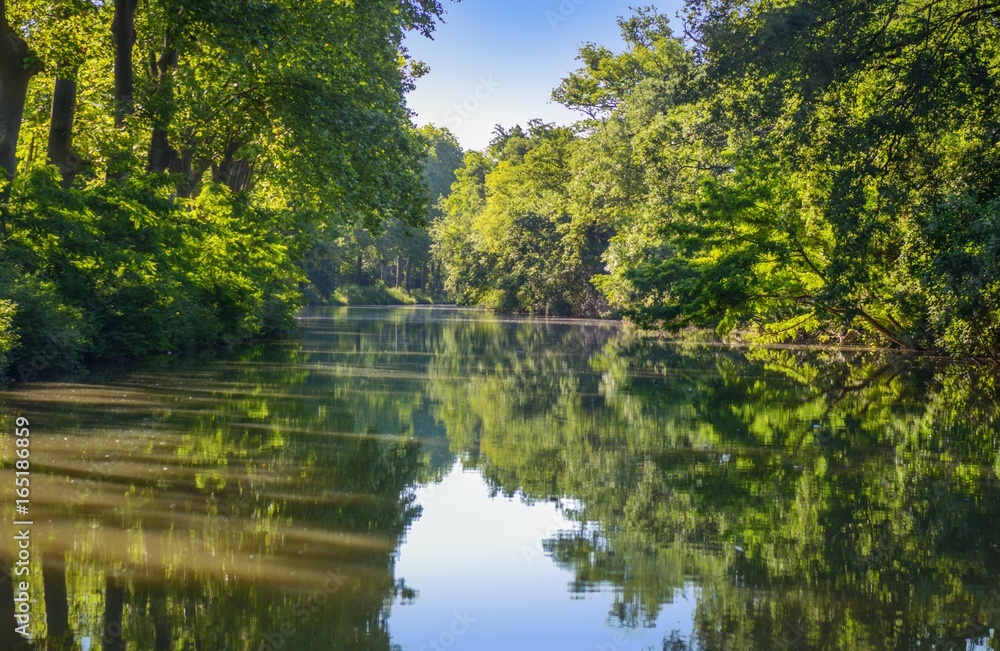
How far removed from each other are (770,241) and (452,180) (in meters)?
125

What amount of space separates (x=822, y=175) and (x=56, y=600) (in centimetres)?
1802

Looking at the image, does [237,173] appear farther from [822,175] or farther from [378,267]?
[378,267]

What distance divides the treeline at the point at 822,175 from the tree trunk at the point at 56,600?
11921 millimetres

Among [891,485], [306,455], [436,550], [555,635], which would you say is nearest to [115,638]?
[555,635]

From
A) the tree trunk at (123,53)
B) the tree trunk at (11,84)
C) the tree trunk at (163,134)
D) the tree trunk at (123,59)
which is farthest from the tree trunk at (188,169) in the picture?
the tree trunk at (11,84)

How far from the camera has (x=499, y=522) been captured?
775 cm

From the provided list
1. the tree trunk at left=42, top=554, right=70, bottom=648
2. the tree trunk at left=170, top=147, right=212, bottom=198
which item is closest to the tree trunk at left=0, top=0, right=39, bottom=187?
the tree trunk at left=170, top=147, right=212, bottom=198

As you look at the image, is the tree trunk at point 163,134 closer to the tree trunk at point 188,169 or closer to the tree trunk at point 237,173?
the tree trunk at point 188,169

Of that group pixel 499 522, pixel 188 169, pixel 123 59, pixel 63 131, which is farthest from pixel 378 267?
pixel 499 522

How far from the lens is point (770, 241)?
26.6m

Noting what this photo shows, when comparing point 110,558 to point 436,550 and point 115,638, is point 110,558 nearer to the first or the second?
point 115,638

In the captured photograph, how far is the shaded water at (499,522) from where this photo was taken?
16.8 feet

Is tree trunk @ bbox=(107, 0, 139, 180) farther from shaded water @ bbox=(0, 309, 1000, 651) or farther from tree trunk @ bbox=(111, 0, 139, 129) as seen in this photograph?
shaded water @ bbox=(0, 309, 1000, 651)

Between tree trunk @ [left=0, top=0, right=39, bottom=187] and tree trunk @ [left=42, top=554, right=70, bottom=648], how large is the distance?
14.1 metres
